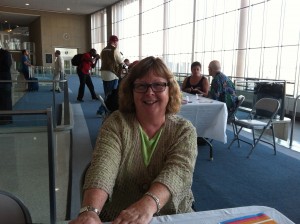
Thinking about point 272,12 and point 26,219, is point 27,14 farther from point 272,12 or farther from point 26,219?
point 26,219

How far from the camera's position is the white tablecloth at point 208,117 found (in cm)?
362

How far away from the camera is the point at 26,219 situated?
3.65ft

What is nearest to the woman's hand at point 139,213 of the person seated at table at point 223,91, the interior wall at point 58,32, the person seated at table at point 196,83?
the person seated at table at point 223,91

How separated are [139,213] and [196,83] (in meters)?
3.92

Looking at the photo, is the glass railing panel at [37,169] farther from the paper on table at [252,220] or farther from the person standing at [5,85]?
the paper on table at [252,220]

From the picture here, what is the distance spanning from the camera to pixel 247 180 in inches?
123

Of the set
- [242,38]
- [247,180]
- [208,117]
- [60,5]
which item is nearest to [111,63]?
[208,117]

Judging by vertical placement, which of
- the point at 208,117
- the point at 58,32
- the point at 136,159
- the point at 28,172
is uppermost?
the point at 58,32

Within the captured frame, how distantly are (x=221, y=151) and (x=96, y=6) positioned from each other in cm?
1722

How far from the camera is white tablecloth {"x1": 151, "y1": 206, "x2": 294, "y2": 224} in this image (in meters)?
0.97

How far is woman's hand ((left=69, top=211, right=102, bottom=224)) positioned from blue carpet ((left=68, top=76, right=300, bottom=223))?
1.75 meters

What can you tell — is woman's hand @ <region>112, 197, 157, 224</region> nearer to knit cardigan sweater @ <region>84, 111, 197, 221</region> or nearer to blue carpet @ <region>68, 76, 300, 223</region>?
knit cardigan sweater @ <region>84, 111, 197, 221</region>

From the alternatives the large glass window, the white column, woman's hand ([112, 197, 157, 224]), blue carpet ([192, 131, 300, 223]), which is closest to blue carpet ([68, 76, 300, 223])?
blue carpet ([192, 131, 300, 223])

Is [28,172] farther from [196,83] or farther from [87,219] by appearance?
[196,83]
